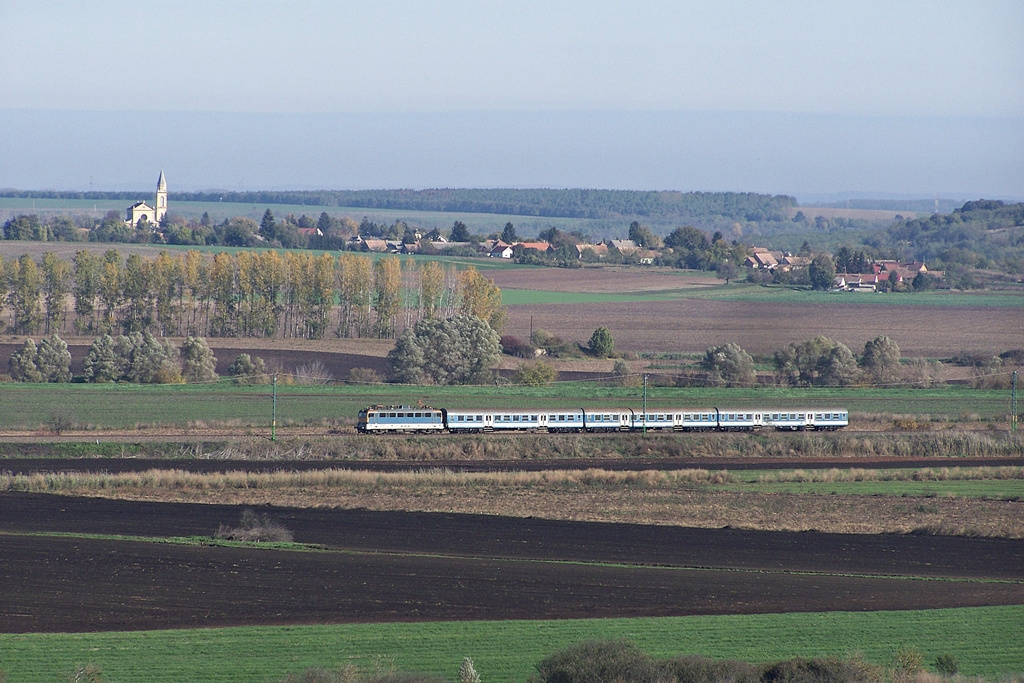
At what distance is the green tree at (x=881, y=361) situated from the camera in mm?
69875

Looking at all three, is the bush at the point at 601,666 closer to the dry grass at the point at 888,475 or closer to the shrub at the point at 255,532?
the shrub at the point at 255,532

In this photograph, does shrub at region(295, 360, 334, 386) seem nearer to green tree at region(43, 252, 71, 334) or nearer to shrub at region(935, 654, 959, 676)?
green tree at region(43, 252, 71, 334)

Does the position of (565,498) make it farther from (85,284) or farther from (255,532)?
(85,284)

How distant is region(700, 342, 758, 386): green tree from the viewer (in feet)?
224

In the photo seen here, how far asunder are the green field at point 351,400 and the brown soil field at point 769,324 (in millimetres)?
16311

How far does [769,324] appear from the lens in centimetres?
9031

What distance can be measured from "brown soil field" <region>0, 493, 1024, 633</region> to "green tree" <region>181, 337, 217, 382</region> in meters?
32.5

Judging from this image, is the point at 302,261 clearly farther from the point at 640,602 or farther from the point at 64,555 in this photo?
the point at 640,602

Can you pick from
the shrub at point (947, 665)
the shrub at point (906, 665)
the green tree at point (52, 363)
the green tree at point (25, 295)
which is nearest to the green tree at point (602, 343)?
the green tree at point (52, 363)

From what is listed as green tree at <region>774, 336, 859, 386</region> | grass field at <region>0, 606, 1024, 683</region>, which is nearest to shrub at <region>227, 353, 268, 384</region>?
green tree at <region>774, 336, 859, 386</region>

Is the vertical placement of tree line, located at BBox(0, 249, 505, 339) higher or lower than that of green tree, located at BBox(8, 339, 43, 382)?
higher

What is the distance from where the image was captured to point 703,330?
91.4 metres

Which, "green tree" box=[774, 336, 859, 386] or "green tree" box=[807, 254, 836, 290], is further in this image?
"green tree" box=[807, 254, 836, 290]

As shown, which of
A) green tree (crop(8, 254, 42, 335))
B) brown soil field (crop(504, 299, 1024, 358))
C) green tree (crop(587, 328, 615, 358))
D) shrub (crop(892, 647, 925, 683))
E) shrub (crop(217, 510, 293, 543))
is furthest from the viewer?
brown soil field (crop(504, 299, 1024, 358))
